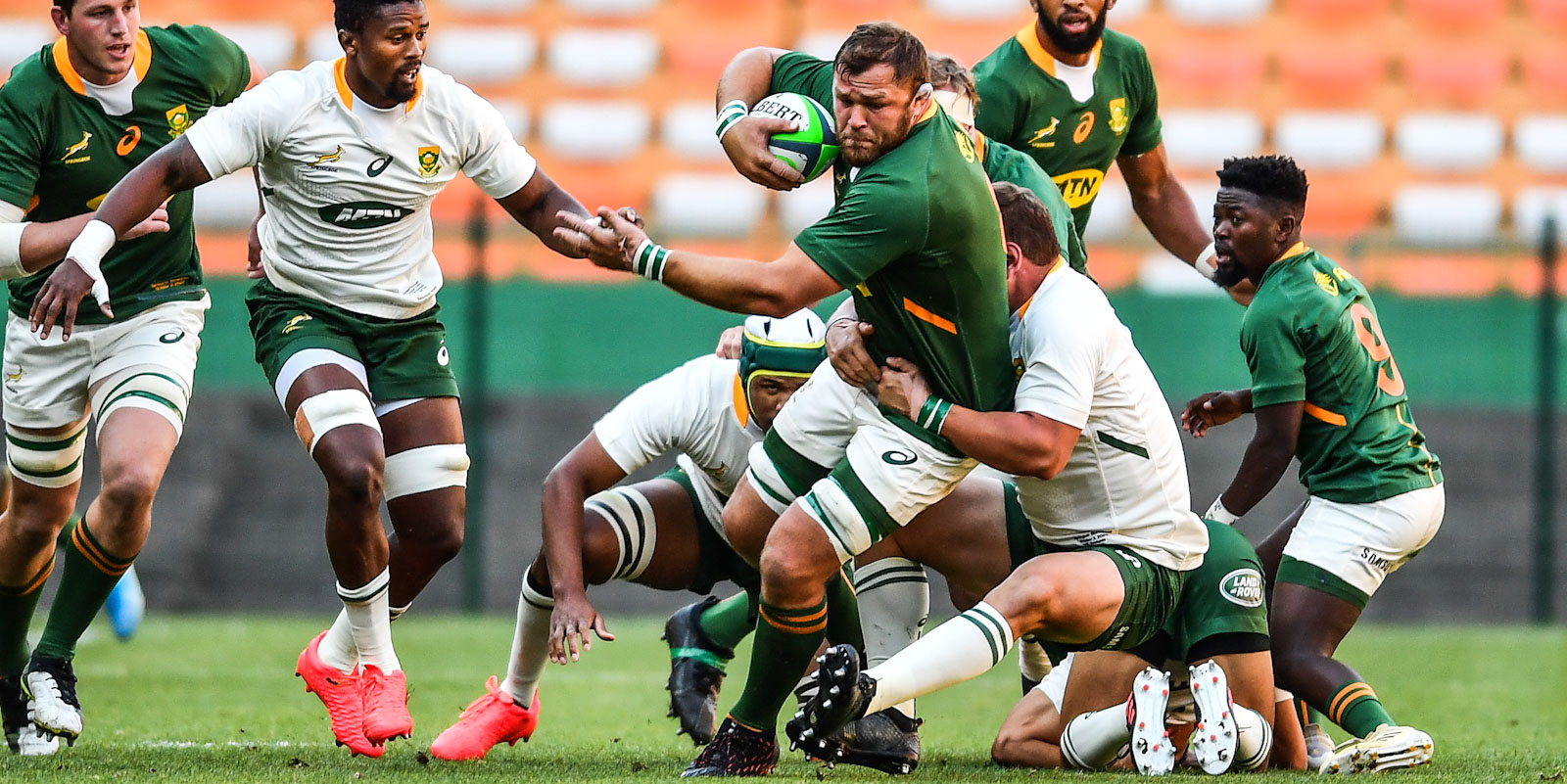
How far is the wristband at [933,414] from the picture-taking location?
186 inches

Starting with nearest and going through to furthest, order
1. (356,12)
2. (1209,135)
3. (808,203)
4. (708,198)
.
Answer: (356,12)
(808,203)
(708,198)
(1209,135)

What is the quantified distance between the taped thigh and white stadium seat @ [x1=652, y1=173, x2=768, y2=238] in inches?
327

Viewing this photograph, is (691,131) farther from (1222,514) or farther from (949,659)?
(949,659)

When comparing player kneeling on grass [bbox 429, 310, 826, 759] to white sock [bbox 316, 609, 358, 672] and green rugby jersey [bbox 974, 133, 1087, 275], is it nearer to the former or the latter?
white sock [bbox 316, 609, 358, 672]

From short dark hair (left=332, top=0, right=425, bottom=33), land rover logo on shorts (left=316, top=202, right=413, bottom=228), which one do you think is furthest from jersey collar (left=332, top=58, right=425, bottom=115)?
land rover logo on shorts (left=316, top=202, right=413, bottom=228)

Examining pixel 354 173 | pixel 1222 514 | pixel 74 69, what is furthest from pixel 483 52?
pixel 1222 514

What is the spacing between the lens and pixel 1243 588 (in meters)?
5.03

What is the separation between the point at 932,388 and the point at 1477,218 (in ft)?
36.8

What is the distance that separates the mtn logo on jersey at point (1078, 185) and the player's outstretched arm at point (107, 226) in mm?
3026

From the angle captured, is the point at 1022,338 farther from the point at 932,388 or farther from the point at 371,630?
the point at 371,630

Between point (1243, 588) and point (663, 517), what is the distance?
77.5 inches

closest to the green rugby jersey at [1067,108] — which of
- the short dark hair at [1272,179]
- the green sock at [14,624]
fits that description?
the short dark hair at [1272,179]

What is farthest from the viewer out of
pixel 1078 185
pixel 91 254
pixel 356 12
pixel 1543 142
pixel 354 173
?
pixel 1543 142

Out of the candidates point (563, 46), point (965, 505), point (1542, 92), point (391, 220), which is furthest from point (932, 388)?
point (1542, 92)
